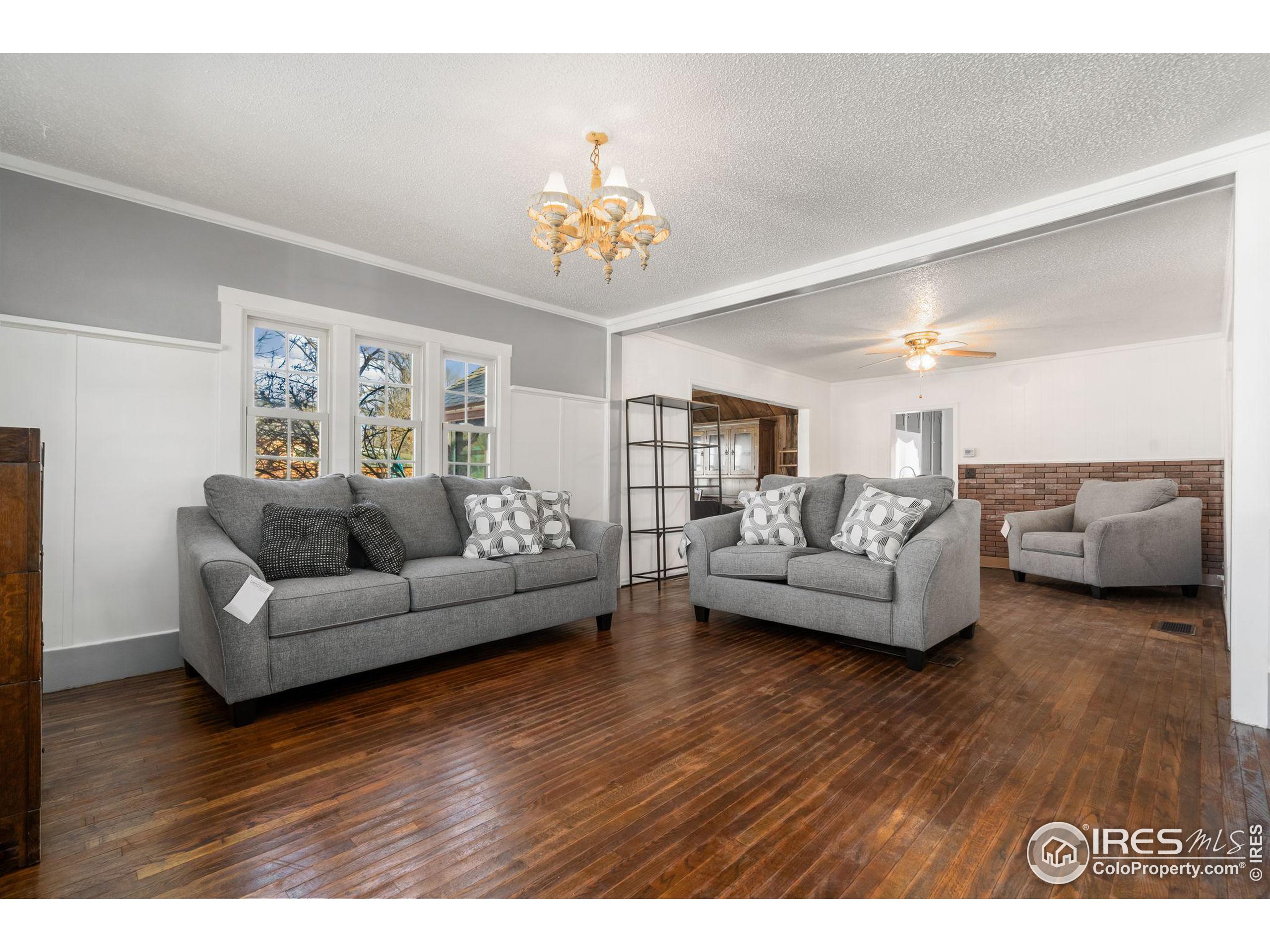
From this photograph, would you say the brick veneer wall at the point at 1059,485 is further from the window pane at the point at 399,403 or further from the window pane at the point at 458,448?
the window pane at the point at 399,403

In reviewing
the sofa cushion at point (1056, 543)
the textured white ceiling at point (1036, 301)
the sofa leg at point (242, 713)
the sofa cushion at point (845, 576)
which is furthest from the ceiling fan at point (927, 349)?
the sofa leg at point (242, 713)

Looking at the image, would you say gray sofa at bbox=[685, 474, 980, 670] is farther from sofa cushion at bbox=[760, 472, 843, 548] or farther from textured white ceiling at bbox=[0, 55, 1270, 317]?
textured white ceiling at bbox=[0, 55, 1270, 317]

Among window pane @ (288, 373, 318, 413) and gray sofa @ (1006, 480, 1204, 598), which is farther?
gray sofa @ (1006, 480, 1204, 598)

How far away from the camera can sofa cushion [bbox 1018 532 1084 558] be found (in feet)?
16.5

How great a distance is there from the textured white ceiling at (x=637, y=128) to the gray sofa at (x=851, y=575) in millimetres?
1718

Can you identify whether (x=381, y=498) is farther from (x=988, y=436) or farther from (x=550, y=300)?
(x=988, y=436)

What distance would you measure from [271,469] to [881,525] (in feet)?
12.1

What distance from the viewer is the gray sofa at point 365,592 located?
2.41 metres

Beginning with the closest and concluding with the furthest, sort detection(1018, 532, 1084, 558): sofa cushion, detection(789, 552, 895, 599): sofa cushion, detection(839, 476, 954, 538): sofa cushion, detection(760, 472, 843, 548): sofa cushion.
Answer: detection(789, 552, 895, 599): sofa cushion
detection(839, 476, 954, 538): sofa cushion
detection(760, 472, 843, 548): sofa cushion
detection(1018, 532, 1084, 558): sofa cushion

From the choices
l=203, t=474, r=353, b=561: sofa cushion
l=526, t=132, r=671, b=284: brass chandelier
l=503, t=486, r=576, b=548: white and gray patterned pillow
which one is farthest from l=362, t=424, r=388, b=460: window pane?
l=526, t=132, r=671, b=284: brass chandelier

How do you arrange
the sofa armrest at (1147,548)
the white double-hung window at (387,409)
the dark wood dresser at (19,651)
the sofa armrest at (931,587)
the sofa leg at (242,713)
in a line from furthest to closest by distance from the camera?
the sofa armrest at (1147,548) < the white double-hung window at (387,409) < the sofa armrest at (931,587) < the sofa leg at (242,713) < the dark wood dresser at (19,651)

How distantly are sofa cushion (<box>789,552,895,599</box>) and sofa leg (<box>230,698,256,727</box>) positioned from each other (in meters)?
2.79

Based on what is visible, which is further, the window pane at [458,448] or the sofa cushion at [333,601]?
the window pane at [458,448]
